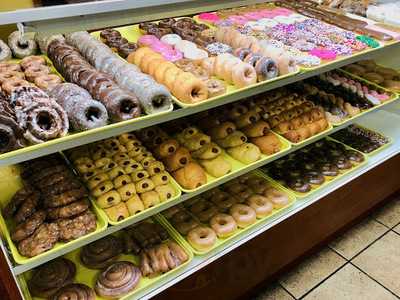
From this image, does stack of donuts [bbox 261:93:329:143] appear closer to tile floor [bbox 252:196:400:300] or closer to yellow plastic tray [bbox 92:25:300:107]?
yellow plastic tray [bbox 92:25:300:107]

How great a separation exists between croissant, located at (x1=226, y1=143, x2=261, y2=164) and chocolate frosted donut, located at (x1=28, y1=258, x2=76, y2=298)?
33.0 inches

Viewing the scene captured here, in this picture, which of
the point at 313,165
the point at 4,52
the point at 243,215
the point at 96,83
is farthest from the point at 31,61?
the point at 313,165

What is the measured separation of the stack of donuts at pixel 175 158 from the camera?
152 centimetres

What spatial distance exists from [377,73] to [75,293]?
2185 mm

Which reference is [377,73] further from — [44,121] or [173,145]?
[44,121]

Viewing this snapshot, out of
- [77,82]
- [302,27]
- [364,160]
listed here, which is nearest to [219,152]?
[77,82]

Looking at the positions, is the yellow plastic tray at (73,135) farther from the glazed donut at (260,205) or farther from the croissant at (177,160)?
the glazed donut at (260,205)

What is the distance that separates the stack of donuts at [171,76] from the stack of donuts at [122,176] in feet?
1.12

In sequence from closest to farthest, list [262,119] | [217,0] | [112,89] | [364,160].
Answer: [112,89]
[217,0]
[262,119]
[364,160]

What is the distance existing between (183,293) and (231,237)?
12.4 inches

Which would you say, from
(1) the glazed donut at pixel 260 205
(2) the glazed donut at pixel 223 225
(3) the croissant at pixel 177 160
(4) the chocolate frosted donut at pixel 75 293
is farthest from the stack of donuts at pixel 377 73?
(4) the chocolate frosted donut at pixel 75 293

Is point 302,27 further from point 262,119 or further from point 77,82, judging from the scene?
point 77,82

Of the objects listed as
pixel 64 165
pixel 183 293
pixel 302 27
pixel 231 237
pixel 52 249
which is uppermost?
pixel 302 27

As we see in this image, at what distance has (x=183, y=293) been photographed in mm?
1599
